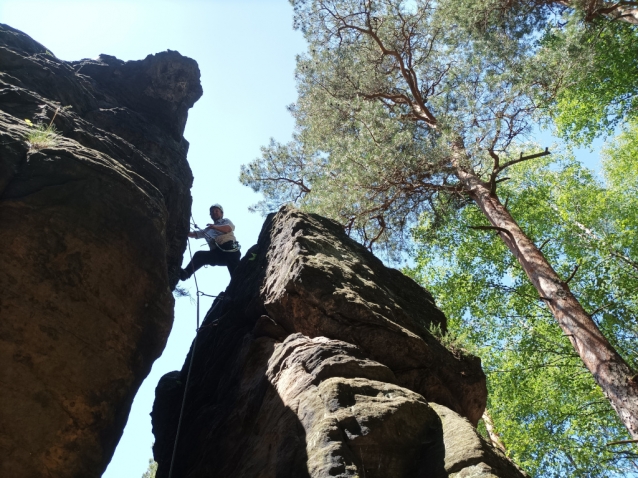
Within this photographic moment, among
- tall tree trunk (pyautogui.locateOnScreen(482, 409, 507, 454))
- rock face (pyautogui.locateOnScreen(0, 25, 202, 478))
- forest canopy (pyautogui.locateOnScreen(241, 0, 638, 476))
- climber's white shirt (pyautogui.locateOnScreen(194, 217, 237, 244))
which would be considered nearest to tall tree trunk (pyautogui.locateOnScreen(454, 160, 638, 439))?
forest canopy (pyautogui.locateOnScreen(241, 0, 638, 476))

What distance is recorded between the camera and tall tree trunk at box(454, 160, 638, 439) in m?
7.60

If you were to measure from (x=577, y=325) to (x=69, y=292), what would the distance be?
735 centimetres

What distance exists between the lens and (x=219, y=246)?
38.9 feet

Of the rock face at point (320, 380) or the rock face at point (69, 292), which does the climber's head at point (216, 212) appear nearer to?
the rock face at point (320, 380)

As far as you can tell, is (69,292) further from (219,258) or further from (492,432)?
(492,432)

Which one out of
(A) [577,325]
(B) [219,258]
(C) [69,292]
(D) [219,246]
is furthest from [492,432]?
(C) [69,292]

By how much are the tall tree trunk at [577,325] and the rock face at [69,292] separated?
619cm

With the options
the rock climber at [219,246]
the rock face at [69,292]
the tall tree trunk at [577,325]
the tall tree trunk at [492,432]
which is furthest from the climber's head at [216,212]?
the tall tree trunk at [492,432]

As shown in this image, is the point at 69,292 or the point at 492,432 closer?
the point at 69,292

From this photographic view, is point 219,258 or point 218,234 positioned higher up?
point 218,234

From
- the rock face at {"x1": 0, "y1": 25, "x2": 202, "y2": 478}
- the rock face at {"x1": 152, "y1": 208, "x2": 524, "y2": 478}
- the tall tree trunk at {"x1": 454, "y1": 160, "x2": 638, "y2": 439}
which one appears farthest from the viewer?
the tall tree trunk at {"x1": 454, "y1": 160, "x2": 638, "y2": 439}

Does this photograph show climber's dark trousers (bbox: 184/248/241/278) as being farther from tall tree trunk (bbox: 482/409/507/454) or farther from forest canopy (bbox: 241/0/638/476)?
tall tree trunk (bbox: 482/409/507/454)

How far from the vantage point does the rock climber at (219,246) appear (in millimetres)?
11836

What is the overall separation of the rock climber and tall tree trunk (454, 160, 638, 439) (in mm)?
5380
